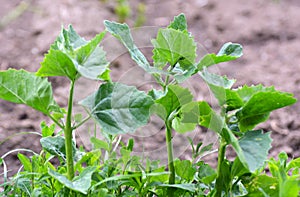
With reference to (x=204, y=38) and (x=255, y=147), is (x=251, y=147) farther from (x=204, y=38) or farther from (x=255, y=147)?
(x=204, y=38)

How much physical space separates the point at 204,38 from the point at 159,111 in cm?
209

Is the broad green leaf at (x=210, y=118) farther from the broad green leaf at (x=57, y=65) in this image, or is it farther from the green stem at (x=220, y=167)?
the broad green leaf at (x=57, y=65)

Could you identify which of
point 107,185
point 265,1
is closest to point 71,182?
point 107,185

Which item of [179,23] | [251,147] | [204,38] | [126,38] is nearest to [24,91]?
[126,38]

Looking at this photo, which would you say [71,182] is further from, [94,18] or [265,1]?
[265,1]

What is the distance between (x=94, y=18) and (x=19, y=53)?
54 cm

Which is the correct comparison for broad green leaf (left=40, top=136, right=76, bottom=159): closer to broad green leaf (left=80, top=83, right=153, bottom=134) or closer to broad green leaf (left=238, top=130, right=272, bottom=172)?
broad green leaf (left=80, top=83, right=153, bottom=134)

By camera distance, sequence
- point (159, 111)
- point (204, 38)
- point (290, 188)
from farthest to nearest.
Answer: point (204, 38) → point (159, 111) → point (290, 188)

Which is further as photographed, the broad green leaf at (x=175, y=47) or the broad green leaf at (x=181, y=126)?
the broad green leaf at (x=181, y=126)

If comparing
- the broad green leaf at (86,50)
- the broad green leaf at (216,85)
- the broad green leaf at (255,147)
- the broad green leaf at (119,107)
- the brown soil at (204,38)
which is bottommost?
the brown soil at (204,38)

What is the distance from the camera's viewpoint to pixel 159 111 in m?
1.04

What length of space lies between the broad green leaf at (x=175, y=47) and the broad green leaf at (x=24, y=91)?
0.73 feet

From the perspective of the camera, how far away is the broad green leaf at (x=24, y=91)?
1.05 metres

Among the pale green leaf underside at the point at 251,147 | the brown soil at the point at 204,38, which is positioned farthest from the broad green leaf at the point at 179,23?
Result: the brown soil at the point at 204,38
